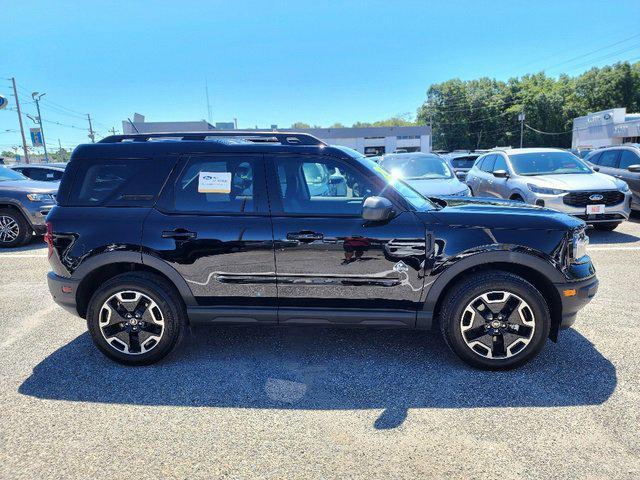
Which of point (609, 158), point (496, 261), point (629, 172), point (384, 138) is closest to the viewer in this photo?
point (496, 261)

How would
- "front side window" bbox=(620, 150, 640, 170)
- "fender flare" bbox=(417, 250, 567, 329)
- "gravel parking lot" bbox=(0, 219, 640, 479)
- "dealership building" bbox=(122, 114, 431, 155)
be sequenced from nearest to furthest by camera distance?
"gravel parking lot" bbox=(0, 219, 640, 479), "fender flare" bbox=(417, 250, 567, 329), "front side window" bbox=(620, 150, 640, 170), "dealership building" bbox=(122, 114, 431, 155)

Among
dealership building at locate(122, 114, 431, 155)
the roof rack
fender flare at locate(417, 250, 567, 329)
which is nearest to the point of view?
fender flare at locate(417, 250, 567, 329)

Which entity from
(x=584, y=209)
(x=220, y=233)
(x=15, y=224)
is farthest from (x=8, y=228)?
(x=584, y=209)

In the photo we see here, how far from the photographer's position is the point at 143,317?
3402mm

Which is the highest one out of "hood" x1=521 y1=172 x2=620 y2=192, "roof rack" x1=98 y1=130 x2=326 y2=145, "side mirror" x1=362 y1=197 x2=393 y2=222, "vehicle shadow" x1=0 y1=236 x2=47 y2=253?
"roof rack" x1=98 y1=130 x2=326 y2=145

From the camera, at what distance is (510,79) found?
86.4 metres

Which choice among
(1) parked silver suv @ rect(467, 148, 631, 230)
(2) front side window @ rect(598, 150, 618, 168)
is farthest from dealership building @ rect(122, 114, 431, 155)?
(1) parked silver suv @ rect(467, 148, 631, 230)

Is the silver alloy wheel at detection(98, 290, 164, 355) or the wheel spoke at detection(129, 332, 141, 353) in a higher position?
the silver alloy wheel at detection(98, 290, 164, 355)

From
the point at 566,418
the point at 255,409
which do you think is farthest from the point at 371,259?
the point at 566,418

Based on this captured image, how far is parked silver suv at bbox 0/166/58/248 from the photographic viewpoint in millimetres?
8305

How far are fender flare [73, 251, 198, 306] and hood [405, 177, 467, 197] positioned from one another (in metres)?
5.29

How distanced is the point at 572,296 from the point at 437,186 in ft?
16.8

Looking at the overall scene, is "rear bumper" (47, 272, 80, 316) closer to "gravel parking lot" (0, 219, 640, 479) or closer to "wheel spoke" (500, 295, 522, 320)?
"gravel parking lot" (0, 219, 640, 479)

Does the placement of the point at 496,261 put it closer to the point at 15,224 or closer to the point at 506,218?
the point at 506,218
